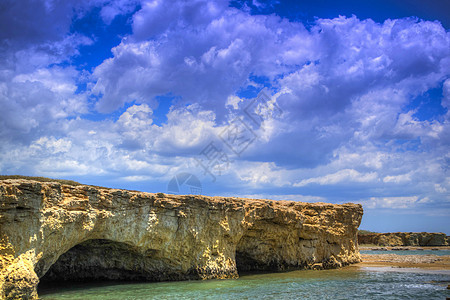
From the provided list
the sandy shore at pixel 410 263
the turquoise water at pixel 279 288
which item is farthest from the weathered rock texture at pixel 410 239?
the turquoise water at pixel 279 288

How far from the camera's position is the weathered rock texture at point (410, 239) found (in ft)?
287

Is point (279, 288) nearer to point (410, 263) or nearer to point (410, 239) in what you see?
point (410, 263)

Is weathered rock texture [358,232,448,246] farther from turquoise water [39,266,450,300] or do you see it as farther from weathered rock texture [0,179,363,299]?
turquoise water [39,266,450,300]

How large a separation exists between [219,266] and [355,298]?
31.6ft

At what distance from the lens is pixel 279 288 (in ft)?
70.2

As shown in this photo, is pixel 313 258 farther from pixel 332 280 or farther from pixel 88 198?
pixel 88 198

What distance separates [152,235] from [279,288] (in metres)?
8.35

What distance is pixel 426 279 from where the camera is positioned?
82.4ft

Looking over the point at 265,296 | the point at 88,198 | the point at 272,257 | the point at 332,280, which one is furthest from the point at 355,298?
the point at 88,198

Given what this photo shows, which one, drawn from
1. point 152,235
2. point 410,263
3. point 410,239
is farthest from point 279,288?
point 410,239

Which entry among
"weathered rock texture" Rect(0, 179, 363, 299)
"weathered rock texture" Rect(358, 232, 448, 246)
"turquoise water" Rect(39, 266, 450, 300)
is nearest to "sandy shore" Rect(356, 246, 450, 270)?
"weathered rock texture" Rect(0, 179, 363, 299)

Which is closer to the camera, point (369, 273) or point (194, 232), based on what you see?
point (194, 232)

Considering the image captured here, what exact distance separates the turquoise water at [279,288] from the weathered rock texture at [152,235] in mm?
1479

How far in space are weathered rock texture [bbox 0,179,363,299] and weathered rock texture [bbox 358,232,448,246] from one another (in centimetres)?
6351
